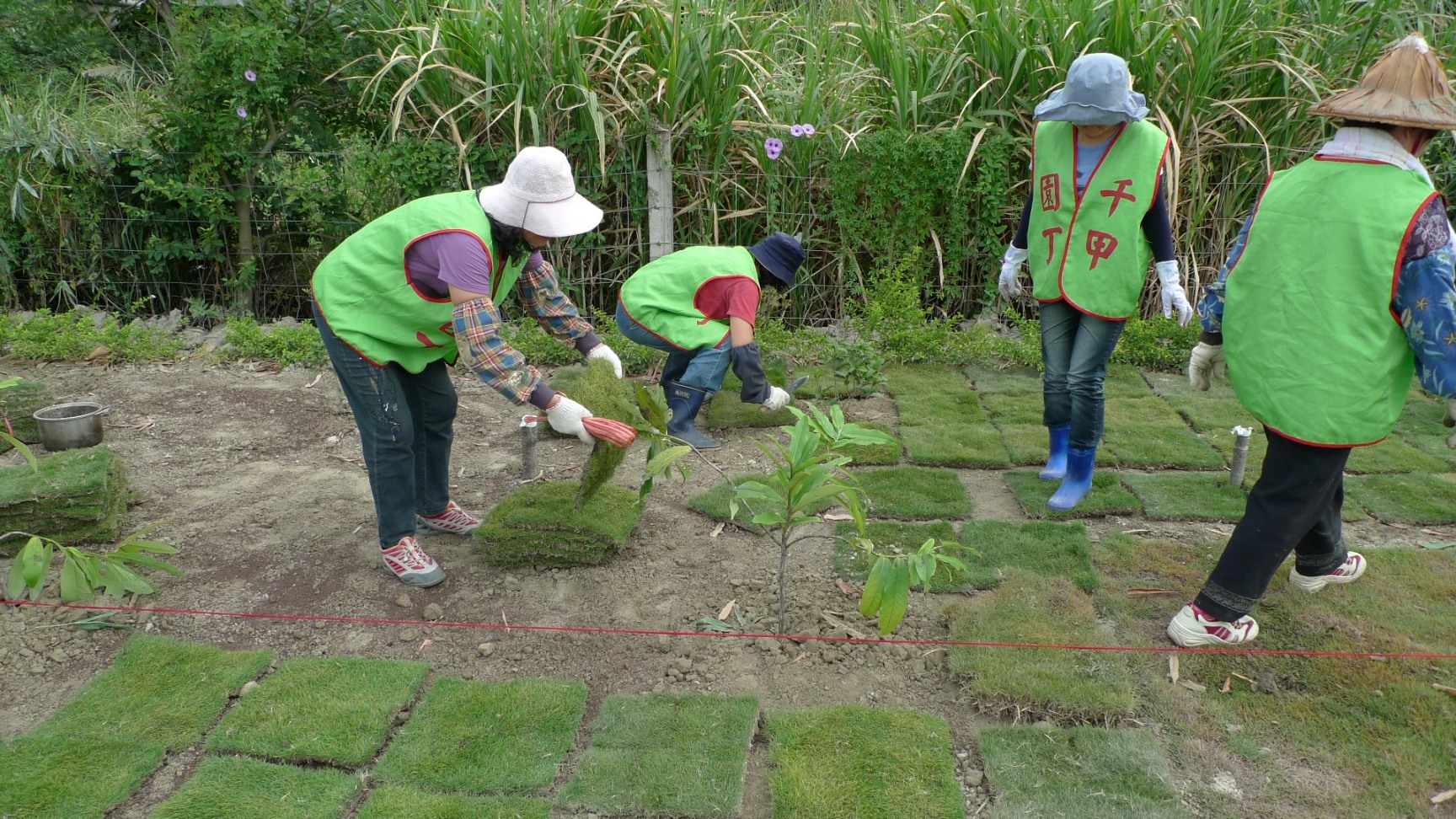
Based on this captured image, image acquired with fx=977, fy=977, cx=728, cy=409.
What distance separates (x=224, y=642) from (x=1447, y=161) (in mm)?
6902

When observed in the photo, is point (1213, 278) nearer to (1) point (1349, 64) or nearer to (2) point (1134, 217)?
(1) point (1349, 64)

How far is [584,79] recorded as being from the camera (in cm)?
566

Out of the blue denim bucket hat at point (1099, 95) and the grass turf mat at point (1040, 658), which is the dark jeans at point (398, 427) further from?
the blue denim bucket hat at point (1099, 95)

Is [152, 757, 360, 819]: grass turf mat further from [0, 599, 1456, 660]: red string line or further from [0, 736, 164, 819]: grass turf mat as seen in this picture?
[0, 599, 1456, 660]: red string line

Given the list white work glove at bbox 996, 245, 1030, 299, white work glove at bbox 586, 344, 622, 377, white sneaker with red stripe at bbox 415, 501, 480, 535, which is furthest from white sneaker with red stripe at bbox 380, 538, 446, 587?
white work glove at bbox 996, 245, 1030, 299

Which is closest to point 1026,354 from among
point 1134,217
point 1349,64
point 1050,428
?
point 1050,428

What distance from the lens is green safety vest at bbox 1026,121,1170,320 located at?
11.5 feet

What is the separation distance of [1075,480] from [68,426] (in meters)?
4.41

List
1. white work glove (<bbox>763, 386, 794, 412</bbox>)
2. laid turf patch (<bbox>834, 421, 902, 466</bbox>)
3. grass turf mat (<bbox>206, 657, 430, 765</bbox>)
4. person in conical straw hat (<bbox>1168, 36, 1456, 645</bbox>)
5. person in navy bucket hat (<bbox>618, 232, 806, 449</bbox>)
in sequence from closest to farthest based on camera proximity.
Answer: person in conical straw hat (<bbox>1168, 36, 1456, 645</bbox>)
grass turf mat (<bbox>206, 657, 430, 765</bbox>)
person in navy bucket hat (<bbox>618, 232, 806, 449</bbox>)
laid turf patch (<bbox>834, 421, 902, 466</bbox>)
white work glove (<bbox>763, 386, 794, 412</bbox>)

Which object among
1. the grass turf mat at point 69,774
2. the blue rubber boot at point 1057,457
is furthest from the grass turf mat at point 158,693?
the blue rubber boot at point 1057,457

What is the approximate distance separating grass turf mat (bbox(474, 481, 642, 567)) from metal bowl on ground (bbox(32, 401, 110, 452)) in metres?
2.30

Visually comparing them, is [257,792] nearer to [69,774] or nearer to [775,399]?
[69,774]

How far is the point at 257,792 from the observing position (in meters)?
2.36

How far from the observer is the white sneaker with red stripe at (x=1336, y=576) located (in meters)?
3.16
